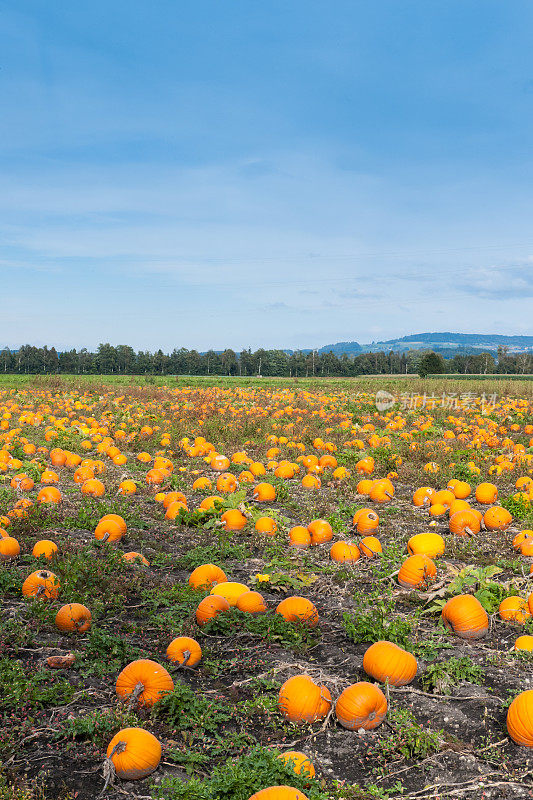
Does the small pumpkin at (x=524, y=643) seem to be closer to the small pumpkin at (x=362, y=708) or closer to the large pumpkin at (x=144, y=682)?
the small pumpkin at (x=362, y=708)

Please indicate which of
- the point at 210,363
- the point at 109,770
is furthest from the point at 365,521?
the point at 210,363

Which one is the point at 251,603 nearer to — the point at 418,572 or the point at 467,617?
the point at 418,572

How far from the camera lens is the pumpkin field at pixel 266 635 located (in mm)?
3826

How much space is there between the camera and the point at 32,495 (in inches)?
A: 403

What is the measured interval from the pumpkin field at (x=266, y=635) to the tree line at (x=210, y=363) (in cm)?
8291

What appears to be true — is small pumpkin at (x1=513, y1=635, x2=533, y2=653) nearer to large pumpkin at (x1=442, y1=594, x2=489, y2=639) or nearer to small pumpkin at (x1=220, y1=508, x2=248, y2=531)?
large pumpkin at (x1=442, y1=594, x2=489, y2=639)

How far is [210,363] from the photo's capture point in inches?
4387

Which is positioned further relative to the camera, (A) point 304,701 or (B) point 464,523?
(B) point 464,523

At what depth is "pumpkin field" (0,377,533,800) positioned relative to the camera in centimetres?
383

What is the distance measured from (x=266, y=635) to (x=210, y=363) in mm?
106989

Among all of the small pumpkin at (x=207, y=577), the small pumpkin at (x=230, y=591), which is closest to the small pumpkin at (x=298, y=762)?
the small pumpkin at (x=230, y=591)

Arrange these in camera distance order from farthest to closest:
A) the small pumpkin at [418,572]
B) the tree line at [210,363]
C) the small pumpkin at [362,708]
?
1. the tree line at [210,363]
2. the small pumpkin at [418,572]
3. the small pumpkin at [362,708]

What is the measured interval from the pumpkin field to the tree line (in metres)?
82.9

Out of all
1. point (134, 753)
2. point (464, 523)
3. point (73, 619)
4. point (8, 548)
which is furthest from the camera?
point (464, 523)
